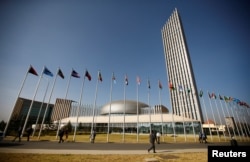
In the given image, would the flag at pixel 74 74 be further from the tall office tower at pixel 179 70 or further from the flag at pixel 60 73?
Answer: the tall office tower at pixel 179 70

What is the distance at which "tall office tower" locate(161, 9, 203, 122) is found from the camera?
7656 cm

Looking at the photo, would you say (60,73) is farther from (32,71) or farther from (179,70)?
(179,70)

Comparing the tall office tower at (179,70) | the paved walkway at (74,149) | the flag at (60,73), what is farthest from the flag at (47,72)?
the tall office tower at (179,70)

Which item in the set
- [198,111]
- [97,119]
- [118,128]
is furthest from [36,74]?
[198,111]

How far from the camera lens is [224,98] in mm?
40938

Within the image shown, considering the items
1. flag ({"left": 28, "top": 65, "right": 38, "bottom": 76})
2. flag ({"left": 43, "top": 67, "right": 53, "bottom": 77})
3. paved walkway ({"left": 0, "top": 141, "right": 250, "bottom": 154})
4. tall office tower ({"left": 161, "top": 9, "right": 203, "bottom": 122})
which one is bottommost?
paved walkway ({"left": 0, "top": 141, "right": 250, "bottom": 154})

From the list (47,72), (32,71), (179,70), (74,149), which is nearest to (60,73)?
(47,72)

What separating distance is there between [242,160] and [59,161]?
34.6ft

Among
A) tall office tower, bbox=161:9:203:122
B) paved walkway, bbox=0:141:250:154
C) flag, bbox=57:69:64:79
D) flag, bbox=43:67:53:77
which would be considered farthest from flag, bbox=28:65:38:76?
tall office tower, bbox=161:9:203:122

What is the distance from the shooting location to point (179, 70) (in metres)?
85.1

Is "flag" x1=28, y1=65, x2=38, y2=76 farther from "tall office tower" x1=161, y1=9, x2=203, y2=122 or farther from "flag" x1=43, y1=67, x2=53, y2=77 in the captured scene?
"tall office tower" x1=161, y1=9, x2=203, y2=122

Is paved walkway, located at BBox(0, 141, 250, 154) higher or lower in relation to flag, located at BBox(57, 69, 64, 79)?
lower

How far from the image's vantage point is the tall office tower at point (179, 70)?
3014 inches

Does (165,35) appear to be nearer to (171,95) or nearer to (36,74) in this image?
(171,95)
